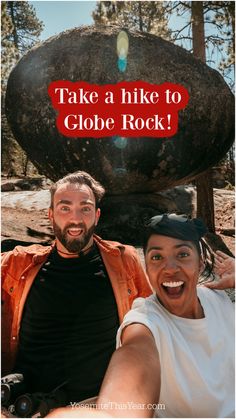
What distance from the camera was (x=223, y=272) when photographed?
7.36 feet

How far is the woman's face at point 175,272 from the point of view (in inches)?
73.3

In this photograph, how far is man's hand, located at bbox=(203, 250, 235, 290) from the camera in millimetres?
2143

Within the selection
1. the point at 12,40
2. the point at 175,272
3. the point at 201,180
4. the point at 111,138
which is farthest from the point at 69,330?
the point at 12,40

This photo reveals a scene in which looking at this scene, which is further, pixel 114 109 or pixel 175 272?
pixel 114 109

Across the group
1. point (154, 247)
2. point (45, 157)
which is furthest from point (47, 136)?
point (154, 247)

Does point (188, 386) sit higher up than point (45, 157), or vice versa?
point (45, 157)

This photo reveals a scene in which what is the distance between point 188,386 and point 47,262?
1248mm

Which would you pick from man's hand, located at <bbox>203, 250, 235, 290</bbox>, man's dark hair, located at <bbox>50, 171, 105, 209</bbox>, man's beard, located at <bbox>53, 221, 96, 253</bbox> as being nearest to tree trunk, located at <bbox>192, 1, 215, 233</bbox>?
man's dark hair, located at <bbox>50, 171, 105, 209</bbox>

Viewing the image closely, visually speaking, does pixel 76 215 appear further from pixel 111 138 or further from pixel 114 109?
pixel 111 138

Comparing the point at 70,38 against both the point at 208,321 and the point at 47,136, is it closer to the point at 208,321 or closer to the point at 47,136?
the point at 47,136

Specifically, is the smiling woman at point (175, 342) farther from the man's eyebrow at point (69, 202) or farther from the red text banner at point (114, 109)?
the red text banner at point (114, 109)

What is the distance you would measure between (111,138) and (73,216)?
3.53m

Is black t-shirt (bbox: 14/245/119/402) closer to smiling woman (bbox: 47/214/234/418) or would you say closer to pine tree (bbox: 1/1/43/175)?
smiling woman (bbox: 47/214/234/418)

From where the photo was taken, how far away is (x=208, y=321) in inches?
73.9
